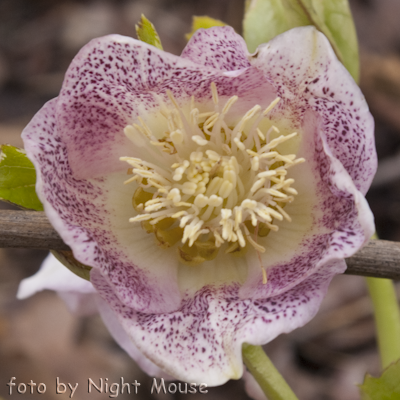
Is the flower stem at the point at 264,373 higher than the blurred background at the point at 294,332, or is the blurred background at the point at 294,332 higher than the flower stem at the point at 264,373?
the flower stem at the point at 264,373

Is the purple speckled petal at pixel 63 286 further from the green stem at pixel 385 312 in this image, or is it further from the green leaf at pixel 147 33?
the green stem at pixel 385 312

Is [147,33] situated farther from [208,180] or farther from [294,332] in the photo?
[294,332]

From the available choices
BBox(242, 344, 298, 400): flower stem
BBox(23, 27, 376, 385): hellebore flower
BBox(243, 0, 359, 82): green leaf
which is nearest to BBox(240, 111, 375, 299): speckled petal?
BBox(23, 27, 376, 385): hellebore flower

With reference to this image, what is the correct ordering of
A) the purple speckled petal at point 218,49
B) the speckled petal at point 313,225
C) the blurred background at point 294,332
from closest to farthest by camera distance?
the speckled petal at point 313,225 < the purple speckled petal at point 218,49 < the blurred background at point 294,332

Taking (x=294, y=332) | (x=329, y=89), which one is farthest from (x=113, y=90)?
(x=294, y=332)

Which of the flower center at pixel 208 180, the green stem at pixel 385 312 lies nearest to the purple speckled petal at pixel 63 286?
the flower center at pixel 208 180

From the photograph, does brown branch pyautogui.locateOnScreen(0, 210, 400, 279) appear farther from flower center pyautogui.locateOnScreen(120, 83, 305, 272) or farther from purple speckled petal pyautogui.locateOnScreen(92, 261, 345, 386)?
flower center pyautogui.locateOnScreen(120, 83, 305, 272)

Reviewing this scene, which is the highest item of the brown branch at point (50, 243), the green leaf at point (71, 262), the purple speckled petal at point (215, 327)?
the brown branch at point (50, 243)
